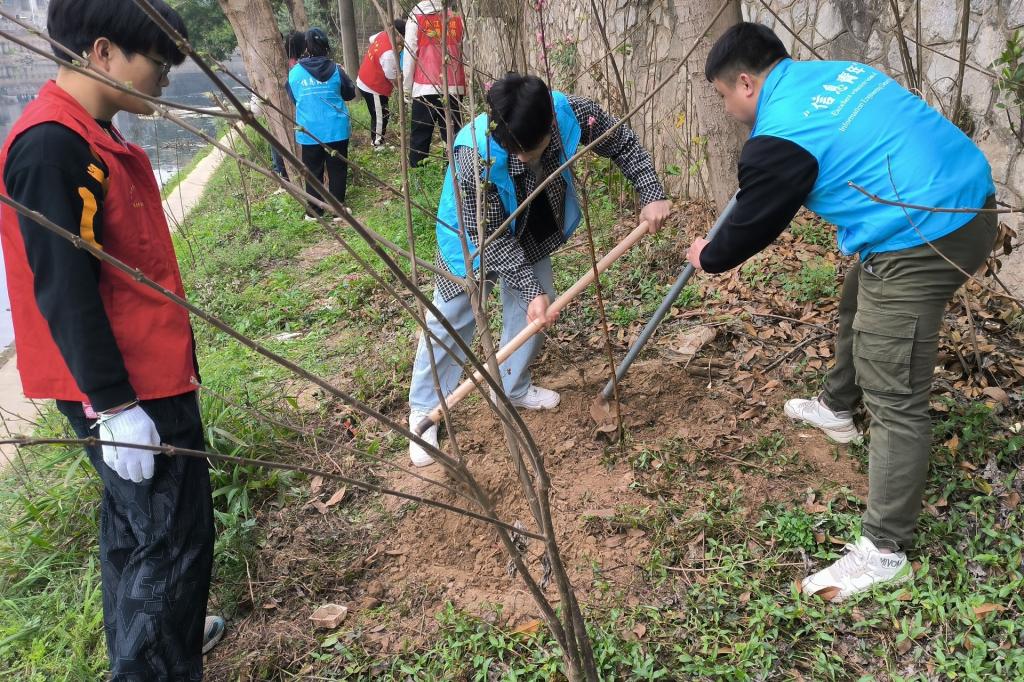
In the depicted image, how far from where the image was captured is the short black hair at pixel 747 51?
7.70 feet

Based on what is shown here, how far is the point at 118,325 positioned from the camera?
2033 mm

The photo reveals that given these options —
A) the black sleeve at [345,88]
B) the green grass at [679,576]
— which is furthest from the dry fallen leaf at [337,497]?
the black sleeve at [345,88]

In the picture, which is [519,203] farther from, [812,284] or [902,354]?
[812,284]

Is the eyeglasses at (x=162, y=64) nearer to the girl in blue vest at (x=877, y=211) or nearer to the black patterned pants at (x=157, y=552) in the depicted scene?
the black patterned pants at (x=157, y=552)

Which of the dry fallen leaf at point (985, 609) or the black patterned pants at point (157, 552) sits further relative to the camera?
the dry fallen leaf at point (985, 609)

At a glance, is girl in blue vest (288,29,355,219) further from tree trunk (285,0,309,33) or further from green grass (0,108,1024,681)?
tree trunk (285,0,309,33)

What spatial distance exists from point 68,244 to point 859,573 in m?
2.47

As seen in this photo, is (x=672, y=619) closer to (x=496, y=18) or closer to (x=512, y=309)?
(x=512, y=309)

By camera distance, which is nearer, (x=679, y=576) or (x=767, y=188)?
(x=767, y=188)

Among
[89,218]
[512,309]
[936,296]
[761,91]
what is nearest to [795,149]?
[761,91]

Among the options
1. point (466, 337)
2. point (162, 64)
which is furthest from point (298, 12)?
point (162, 64)

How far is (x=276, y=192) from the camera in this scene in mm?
8469

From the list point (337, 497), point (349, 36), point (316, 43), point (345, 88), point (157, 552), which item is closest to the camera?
point (157, 552)

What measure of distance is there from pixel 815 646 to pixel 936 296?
1118 millimetres
